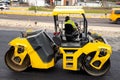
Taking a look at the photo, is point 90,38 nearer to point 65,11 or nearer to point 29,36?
point 65,11

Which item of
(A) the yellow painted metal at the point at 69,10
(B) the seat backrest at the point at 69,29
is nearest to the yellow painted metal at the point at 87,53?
(B) the seat backrest at the point at 69,29

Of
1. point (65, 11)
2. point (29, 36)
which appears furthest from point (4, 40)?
point (65, 11)

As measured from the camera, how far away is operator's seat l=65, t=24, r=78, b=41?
1154cm

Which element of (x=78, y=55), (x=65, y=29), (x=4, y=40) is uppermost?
(x=65, y=29)

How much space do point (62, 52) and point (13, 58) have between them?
1.83 meters

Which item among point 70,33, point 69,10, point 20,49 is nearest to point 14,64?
point 20,49

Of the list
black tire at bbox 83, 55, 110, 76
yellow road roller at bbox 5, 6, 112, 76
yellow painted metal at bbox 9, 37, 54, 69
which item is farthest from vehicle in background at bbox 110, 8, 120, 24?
yellow painted metal at bbox 9, 37, 54, 69

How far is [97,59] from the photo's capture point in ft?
36.7

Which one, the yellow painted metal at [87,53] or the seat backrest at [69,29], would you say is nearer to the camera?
the yellow painted metal at [87,53]

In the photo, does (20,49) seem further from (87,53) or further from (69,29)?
(87,53)

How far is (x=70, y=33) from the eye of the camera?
1157 cm

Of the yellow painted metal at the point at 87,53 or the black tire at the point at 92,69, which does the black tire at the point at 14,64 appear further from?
the black tire at the point at 92,69

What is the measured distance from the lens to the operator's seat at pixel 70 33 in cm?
1154

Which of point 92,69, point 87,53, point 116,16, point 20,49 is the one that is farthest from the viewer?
point 116,16
